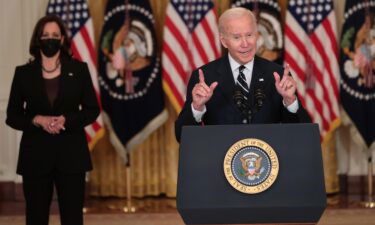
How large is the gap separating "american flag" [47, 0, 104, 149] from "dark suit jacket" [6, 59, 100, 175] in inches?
105

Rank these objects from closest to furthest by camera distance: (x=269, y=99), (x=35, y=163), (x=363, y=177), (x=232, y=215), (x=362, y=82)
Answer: (x=232, y=215), (x=269, y=99), (x=35, y=163), (x=362, y=82), (x=363, y=177)

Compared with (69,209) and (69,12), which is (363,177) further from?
(69,209)

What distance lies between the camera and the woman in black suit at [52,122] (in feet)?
14.1

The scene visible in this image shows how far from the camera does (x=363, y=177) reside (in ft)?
25.6

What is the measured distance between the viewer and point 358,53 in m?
7.16

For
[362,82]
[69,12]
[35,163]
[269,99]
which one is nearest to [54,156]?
[35,163]

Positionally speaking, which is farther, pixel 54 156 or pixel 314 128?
pixel 54 156

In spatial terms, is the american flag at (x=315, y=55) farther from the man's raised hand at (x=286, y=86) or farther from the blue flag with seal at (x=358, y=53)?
the man's raised hand at (x=286, y=86)

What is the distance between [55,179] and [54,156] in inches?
6.6

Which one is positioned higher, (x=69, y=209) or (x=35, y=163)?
(x=35, y=163)

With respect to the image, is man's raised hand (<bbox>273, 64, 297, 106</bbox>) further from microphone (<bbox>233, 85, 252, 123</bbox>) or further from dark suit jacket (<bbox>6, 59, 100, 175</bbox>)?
dark suit jacket (<bbox>6, 59, 100, 175</bbox>)

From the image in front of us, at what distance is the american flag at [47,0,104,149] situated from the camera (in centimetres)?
717

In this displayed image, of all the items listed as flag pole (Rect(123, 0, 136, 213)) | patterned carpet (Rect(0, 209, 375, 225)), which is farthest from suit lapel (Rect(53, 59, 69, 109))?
flag pole (Rect(123, 0, 136, 213))

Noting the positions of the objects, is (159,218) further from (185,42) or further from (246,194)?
(246,194)
